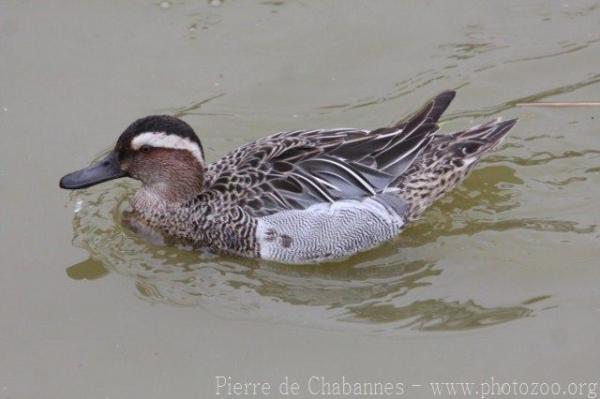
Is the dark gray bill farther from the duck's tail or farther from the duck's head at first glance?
the duck's tail

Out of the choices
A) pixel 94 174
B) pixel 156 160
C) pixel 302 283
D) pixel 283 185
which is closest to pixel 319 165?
pixel 283 185

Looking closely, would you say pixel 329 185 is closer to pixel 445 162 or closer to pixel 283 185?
pixel 283 185

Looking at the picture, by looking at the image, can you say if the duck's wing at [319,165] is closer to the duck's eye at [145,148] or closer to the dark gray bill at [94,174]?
the duck's eye at [145,148]

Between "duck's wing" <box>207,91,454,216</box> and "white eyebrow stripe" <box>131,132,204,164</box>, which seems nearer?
"white eyebrow stripe" <box>131,132,204,164</box>

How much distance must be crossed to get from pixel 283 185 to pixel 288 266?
1.92ft

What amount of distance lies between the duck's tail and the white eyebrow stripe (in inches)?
62.2

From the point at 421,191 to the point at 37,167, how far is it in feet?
9.96

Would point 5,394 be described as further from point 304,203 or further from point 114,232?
point 304,203

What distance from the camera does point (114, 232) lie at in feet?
26.9

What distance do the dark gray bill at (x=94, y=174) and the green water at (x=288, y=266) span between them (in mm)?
538

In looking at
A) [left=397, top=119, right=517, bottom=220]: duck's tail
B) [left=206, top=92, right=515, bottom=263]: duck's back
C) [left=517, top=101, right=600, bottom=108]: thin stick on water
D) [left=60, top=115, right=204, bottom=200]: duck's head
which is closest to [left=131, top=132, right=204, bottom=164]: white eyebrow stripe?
[left=60, top=115, right=204, bottom=200]: duck's head

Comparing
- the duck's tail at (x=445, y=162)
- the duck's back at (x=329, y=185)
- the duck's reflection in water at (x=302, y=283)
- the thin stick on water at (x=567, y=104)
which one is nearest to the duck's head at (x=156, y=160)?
the duck's back at (x=329, y=185)

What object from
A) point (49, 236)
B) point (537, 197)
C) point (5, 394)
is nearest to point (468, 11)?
point (537, 197)

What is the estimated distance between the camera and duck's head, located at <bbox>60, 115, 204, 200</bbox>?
7664 mm
